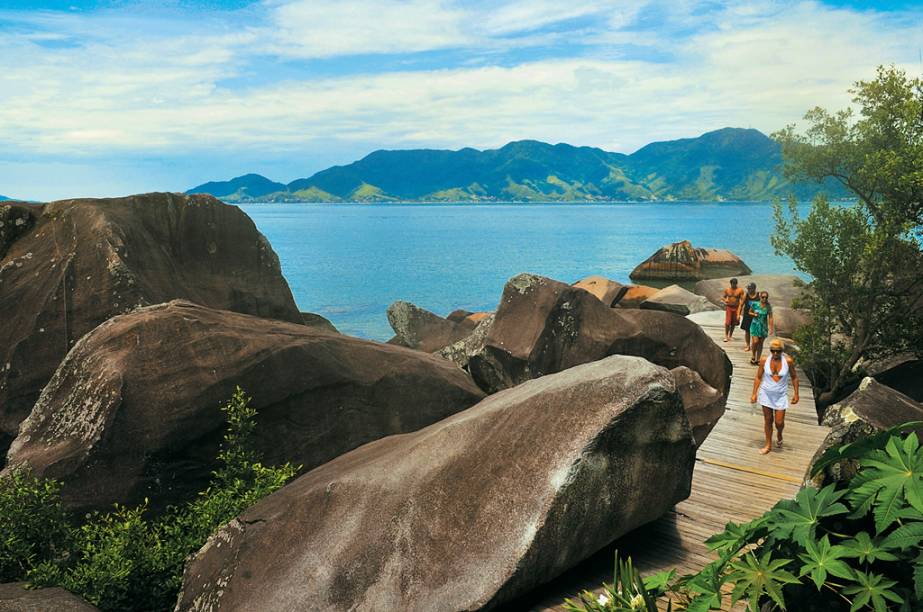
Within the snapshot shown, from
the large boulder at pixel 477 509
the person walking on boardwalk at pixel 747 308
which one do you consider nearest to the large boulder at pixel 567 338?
the person walking on boardwalk at pixel 747 308

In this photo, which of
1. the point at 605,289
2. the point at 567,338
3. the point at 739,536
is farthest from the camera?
the point at 605,289

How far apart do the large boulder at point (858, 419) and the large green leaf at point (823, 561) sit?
1.00m

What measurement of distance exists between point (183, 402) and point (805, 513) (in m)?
8.88

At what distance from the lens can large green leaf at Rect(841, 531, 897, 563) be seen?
4574 millimetres

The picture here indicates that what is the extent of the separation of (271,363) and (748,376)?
1412 cm

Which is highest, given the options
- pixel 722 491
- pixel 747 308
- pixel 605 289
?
pixel 747 308

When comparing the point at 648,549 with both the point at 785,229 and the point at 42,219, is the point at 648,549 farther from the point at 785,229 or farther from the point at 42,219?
the point at 785,229

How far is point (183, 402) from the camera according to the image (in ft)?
35.7

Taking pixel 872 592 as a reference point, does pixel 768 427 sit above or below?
below

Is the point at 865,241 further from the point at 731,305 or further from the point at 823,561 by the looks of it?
the point at 823,561

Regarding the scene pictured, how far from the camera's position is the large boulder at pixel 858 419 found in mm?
6008

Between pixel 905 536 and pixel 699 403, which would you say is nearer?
pixel 905 536

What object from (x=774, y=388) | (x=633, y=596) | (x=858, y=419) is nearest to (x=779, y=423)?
(x=774, y=388)

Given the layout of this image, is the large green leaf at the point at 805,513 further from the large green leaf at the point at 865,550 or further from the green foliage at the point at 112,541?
the green foliage at the point at 112,541
